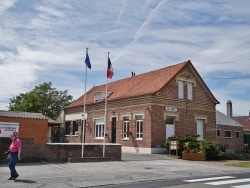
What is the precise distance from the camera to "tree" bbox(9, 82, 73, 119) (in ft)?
146

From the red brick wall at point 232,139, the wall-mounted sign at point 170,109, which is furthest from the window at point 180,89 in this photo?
the red brick wall at point 232,139

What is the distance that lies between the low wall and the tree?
27.1m

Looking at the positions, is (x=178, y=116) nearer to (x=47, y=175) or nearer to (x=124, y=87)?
(x=124, y=87)

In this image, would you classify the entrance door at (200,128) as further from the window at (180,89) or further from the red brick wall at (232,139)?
the red brick wall at (232,139)

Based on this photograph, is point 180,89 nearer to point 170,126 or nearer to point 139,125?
point 170,126

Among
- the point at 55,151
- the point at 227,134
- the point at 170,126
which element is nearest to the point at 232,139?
the point at 227,134

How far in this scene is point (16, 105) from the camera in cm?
4600

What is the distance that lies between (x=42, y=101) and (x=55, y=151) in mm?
28872

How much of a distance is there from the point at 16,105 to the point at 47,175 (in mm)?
35377

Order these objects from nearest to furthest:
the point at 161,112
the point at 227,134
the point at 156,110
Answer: the point at 156,110
the point at 161,112
the point at 227,134

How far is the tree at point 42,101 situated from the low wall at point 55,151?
27.1 metres

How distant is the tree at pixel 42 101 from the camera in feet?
146

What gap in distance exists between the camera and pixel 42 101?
45531 millimetres

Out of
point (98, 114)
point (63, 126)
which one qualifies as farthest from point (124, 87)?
point (63, 126)
